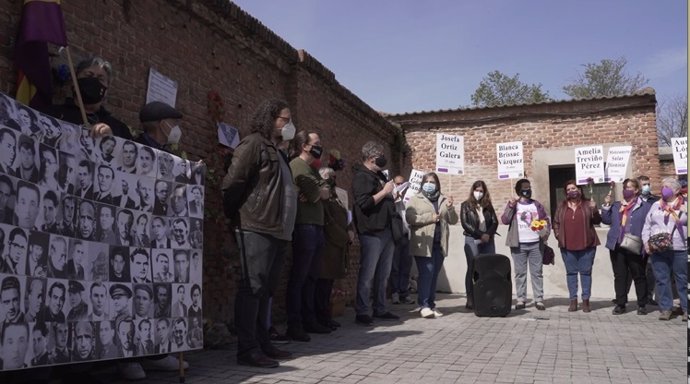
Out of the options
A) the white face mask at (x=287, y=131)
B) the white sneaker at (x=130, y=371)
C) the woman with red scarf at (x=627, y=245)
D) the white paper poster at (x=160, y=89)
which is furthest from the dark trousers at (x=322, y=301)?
the woman with red scarf at (x=627, y=245)

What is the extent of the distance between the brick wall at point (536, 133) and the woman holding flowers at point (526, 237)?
443cm

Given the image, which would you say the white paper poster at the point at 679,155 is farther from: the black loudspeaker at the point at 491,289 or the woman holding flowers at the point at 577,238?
the black loudspeaker at the point at 491,289

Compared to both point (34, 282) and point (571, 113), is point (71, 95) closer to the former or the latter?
point (34, 282)

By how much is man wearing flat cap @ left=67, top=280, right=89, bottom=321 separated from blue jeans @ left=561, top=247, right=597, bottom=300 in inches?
297

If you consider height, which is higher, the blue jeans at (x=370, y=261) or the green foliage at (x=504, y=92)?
the green foliage at (x=504, y=92)

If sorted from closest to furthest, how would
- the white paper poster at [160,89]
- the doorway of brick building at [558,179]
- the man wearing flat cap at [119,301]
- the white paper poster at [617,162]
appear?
the man wearing flat cap at [119,301]
the white paper poster at [160,89]
the white paper poster at [617,162]
the doorway of brick building at [558,179]

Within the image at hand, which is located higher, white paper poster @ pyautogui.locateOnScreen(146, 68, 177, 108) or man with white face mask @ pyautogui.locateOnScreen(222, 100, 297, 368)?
white paper poster @ pyautogui.locateOnScreen(146, 68, 177, 108)

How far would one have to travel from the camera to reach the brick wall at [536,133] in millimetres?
12852

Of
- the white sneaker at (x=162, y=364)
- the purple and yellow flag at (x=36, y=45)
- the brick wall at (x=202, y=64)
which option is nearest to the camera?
the purple and yellow flag at (x=36, y=45)

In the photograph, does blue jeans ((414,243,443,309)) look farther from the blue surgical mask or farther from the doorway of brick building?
the doorway of brick building

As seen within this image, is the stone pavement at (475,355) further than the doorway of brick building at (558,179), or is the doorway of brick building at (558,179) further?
the doorway of brick building at (558,179)

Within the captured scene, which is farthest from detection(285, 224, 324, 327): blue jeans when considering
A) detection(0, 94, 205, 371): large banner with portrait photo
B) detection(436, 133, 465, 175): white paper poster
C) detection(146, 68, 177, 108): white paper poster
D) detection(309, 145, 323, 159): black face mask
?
detection(436, 133, 465, 175): white paper poster

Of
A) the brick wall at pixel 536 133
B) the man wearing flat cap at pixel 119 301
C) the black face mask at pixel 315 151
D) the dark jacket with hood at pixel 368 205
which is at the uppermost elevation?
the brick wall at pixel 536 133

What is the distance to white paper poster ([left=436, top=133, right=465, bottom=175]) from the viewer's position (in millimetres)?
12266
